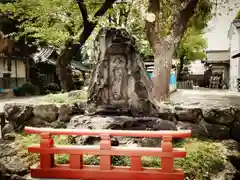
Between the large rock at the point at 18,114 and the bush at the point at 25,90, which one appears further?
the bush at the point at 25,90

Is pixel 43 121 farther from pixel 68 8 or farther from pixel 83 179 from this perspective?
pixel 68 8

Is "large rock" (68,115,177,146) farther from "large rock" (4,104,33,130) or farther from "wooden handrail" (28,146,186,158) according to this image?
"large rock" (4,104,33,130)

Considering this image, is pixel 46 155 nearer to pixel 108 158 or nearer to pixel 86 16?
pixel 108 158

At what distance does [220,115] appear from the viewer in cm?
613

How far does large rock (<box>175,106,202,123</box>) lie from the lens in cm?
621

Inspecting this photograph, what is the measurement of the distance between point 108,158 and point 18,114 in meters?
4.04

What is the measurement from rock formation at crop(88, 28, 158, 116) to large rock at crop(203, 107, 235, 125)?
4.71ft

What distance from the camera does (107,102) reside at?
599cm

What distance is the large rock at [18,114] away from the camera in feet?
22.8

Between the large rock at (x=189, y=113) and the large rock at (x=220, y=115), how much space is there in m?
0.17

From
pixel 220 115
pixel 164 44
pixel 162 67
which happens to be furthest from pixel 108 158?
pixel 164 44

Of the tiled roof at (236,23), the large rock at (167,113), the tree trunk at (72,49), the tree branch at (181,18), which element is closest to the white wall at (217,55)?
the tiled roof at (236,23)

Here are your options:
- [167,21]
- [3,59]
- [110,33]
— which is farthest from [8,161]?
[3,59]

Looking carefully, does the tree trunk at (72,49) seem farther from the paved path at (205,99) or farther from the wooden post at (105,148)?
the wooden post at (105,148)
